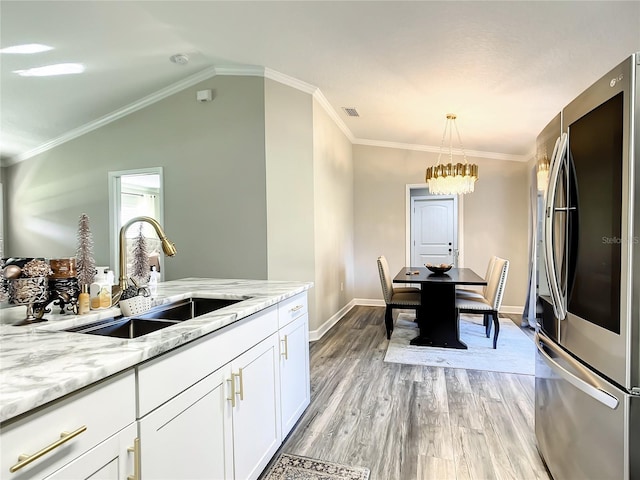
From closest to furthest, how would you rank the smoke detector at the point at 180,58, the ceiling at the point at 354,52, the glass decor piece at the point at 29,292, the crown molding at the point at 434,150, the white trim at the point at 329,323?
1. the glass decor piece at the point at 29,292
2. the ceiling at the point at 354,52
3. the smoke detector at the point at 180,58
4. the white trim at the point at 329,323
5. the crown molding at the point at 434,150

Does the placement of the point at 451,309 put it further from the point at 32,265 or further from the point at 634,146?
the point at 32,265

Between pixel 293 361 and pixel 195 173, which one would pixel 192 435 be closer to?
pixel 293 361

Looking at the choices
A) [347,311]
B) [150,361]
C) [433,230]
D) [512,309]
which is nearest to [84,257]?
[150,361]

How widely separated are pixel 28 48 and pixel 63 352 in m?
3.53

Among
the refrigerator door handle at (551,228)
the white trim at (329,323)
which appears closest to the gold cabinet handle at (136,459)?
the refrigerator door handle at (551,228)

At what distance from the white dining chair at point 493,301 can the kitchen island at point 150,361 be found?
264 centimetres

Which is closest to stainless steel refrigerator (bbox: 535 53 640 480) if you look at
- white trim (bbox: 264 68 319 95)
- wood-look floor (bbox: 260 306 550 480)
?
wood-look floor (bbox: 260 306 550 480)

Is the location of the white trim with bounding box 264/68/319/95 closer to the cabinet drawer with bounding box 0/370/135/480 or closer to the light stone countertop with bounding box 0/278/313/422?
the light stone countertop with bounding box 0/278/313/422

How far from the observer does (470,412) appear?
2463 mm

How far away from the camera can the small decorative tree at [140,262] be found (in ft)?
5.44

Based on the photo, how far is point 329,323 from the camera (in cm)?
472

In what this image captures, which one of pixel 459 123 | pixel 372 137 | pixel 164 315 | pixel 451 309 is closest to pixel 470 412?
pixel 451 309

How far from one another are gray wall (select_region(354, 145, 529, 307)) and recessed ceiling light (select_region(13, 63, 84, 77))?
163 inches

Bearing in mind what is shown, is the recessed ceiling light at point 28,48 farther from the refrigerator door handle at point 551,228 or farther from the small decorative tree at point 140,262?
the refrigerator door handle at point 551,228
